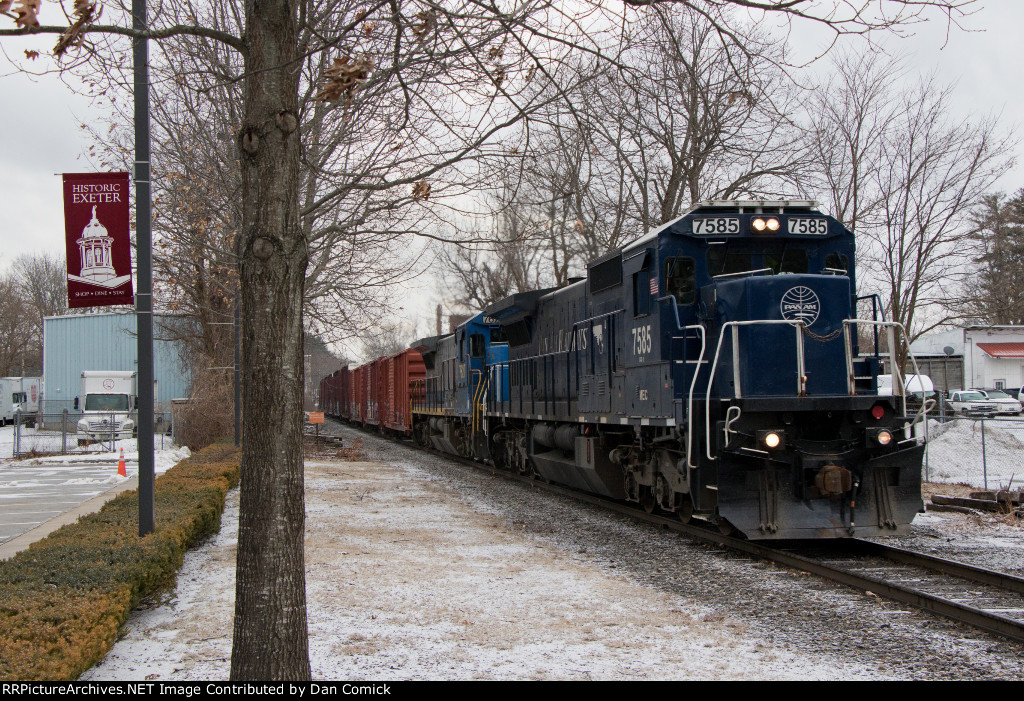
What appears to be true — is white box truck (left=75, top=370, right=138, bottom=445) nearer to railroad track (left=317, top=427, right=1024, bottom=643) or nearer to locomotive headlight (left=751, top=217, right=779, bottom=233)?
railroad track (left=317, top=427, right=1024, bottom=643)

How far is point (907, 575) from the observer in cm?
857

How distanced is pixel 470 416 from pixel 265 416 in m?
17.9

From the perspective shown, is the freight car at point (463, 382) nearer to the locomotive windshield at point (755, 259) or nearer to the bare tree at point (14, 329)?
the locomotive windshield at point (755, 259)

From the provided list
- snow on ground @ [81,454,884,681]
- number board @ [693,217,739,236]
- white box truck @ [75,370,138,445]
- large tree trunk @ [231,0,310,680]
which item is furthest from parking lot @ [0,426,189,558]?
number board @ [693,217,739,236]

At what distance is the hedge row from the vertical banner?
247cm

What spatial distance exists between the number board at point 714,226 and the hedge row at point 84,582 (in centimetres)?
669

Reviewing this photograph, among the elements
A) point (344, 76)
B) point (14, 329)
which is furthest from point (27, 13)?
point (14, 329)

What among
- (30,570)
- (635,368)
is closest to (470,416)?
(635,368)

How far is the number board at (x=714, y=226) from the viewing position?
1036 centimetres

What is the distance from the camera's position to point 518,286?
129 ft

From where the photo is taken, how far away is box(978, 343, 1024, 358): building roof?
48.4 meters

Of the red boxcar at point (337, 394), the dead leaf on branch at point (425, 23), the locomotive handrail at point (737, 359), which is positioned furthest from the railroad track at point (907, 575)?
the red boxcar at point (337, 394)

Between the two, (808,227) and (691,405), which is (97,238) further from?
(808,227)

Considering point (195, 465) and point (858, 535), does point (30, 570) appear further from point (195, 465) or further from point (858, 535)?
point (195, 465)
